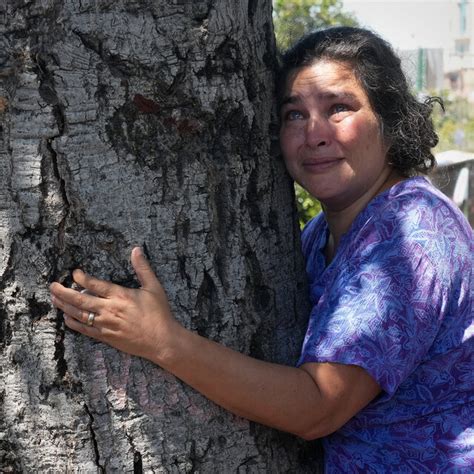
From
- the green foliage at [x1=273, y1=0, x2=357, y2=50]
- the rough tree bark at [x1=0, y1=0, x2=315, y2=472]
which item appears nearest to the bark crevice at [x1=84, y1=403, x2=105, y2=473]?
the rough tree bark at [x1=0, y1=0, x2=315, y2=472]

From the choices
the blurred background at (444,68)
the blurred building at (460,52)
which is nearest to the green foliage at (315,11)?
the blurred background at (444,68)

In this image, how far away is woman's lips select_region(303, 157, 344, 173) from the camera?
2.33 metres

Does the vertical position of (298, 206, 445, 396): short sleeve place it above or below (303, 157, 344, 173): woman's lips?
Answer: below

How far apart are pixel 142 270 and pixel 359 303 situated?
1.68 ft

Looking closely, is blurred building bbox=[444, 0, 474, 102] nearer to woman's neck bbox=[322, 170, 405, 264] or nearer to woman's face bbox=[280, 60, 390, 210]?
woman's neck bbox=[322, 170, 405, 264]

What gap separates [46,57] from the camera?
1.88 meters

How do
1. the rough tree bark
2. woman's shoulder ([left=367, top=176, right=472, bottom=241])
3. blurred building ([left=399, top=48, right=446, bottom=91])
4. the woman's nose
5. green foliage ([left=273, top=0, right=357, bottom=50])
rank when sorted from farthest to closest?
1. blurred building ([left=399, top=48, right=446, bottom=91])
2. green foliage ([left=273, top=0, right=357, bottom=50])
3. the woman's nose
4. woman's shoulder ([left=367, top=176, right=472, bottom=241])
5. the rough tree bark

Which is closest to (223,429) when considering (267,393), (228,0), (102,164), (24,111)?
(267,393)

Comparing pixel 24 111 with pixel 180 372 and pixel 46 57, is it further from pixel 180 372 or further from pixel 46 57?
pixel 180 372

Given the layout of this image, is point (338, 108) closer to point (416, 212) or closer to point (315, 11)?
point (416, 212)

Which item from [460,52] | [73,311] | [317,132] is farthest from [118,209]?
[460,52]

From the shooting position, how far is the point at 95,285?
190cm

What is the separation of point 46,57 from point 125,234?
42 cm

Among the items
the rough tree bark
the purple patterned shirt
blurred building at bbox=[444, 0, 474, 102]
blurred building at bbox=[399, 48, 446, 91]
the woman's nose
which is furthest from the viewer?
blurred building at bbox=[444, 0, 474, 102]
